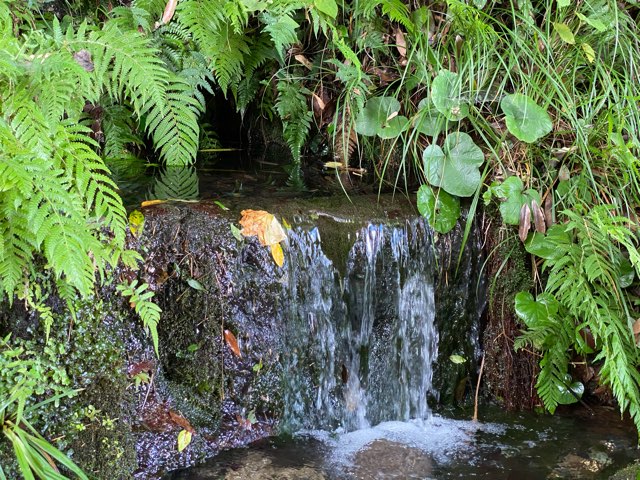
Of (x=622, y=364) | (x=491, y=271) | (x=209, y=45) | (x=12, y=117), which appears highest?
(x=209, y=45)

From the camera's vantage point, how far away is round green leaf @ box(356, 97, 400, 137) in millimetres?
Answer: 3785

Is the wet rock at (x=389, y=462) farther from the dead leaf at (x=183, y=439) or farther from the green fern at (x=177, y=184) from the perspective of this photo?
the green fern at (x=177, y=184)

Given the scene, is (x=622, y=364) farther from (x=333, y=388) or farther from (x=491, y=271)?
(x=333, y=388)

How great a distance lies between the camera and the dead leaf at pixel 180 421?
287 centimetres

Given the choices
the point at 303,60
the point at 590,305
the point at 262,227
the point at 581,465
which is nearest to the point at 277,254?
the point at 262,227

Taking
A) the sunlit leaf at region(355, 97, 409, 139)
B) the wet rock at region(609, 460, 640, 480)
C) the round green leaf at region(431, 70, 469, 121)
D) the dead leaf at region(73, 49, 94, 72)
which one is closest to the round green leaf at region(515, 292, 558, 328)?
the wet rock at region(609, 460, 640, 480)

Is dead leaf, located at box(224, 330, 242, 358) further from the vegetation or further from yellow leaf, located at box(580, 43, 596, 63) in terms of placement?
yellow leaf, located at box(580, 43, 596, 63)

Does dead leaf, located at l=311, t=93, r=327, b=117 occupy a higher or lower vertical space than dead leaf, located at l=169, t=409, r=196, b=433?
higher

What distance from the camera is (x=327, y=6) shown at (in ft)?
11.9

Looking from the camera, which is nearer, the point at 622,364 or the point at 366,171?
the point at 622,364

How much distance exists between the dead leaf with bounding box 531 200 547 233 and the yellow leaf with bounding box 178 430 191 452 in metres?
1.87

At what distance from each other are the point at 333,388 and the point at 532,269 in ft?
3.86

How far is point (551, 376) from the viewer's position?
335 cm

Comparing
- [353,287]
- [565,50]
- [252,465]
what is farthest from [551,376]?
[565,50]
